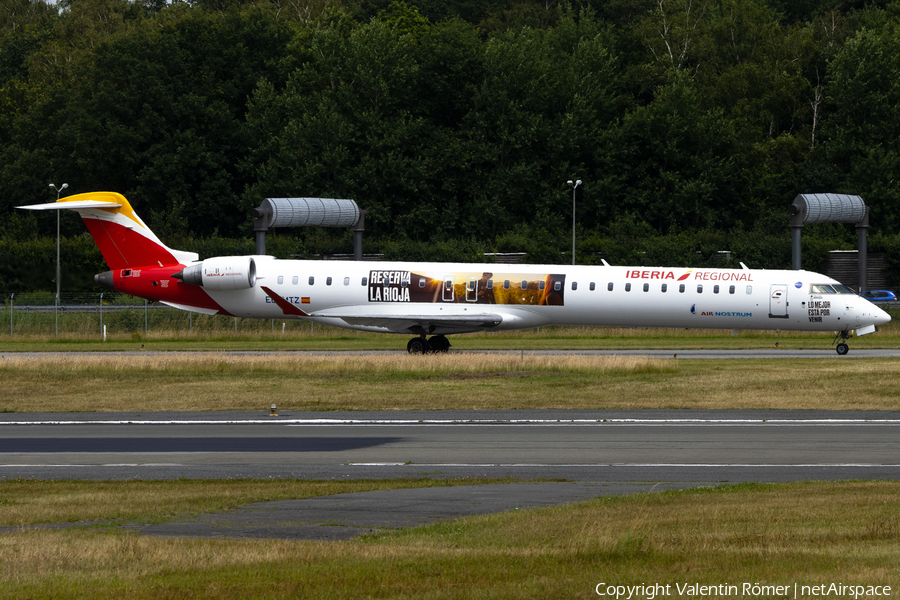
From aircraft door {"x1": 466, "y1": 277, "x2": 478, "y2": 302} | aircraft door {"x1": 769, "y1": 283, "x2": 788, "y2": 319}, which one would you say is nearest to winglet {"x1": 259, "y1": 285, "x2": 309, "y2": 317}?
aircraft door {"x1": 466, "y1": 277, "x2": 478, "y2": 302}

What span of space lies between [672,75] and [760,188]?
1004 cm

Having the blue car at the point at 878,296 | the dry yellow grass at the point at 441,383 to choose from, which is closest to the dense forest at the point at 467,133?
the blue car at the point at 878,296

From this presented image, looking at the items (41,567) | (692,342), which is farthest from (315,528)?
(692,342)

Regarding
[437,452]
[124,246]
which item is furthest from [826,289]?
[124,246]

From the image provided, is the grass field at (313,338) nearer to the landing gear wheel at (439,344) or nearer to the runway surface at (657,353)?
the runway surface at (657,353)

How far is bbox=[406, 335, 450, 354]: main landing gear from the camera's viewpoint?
35.9m

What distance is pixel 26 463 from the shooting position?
15695mm

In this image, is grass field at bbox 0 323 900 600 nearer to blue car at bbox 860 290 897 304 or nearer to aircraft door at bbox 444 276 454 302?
aircraft door at bbox 444 276 454 302

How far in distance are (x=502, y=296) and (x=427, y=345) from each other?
3066 millimetres

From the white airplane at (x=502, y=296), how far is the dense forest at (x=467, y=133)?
29.3 metres

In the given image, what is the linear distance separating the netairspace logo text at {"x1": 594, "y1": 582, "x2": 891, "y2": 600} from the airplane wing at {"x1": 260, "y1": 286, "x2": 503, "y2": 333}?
26.8 m

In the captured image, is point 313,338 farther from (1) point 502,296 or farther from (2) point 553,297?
(2) point 553,297

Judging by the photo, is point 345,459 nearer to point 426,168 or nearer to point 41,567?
point 41,567

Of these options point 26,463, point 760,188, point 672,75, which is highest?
point 672,75
